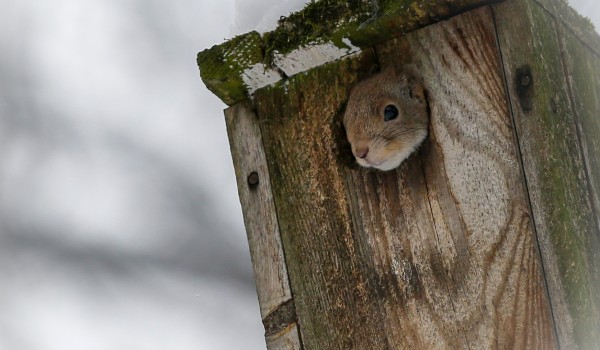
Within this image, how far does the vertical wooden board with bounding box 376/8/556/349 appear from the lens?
213cm

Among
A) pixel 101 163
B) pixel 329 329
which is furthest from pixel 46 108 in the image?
pixel 329 329

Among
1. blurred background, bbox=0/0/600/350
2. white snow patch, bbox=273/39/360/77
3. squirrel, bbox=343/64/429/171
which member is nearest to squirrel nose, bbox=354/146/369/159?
squirrel, bbox=343/64/429/171

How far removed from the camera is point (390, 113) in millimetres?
2322

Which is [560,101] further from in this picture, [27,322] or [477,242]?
[27,322]

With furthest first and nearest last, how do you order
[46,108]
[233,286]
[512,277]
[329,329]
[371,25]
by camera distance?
[46,108] → [233,286] → [329,329] → [371,25] → [512,277]

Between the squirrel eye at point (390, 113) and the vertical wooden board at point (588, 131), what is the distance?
0.47m

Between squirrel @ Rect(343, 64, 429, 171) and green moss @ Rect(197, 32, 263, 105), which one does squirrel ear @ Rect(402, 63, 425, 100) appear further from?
green moss @ Rect(197, 32, 263, 105)

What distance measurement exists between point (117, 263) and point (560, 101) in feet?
7.71

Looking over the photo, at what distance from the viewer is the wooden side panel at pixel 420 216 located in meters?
2.15

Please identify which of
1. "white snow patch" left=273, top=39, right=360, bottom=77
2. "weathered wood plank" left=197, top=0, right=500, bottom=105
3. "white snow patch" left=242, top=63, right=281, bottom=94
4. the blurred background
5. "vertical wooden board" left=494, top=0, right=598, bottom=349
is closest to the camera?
"vertical wooden board" left=494, top=0, right=598, bottom=349

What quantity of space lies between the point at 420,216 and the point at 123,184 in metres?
2.04

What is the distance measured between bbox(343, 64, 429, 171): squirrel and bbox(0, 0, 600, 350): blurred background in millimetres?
1593

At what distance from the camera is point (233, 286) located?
151 inches

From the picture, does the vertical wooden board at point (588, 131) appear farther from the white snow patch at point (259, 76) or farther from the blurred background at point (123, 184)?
the blurred background at point (123, 184)
